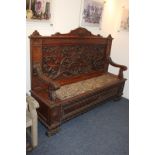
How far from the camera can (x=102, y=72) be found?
374 centimetres

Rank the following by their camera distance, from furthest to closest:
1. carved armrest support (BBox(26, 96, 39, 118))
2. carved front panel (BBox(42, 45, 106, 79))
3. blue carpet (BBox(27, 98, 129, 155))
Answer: carved front panel (BBox(42, 45, 106, 79))
blue carpet (BBox(27, 98, 129, 155))
carved armrest support (BBox(26, 96, 39, 118))

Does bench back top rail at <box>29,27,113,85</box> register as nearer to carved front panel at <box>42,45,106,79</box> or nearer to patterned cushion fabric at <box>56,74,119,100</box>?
carved front panel at <box>42,45,106,79</box>

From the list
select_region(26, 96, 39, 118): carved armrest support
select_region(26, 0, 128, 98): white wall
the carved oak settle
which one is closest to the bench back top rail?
the carved oak settle

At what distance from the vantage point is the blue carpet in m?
2.20

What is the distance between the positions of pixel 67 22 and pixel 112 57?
149 cm

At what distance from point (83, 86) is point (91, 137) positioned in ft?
2.78

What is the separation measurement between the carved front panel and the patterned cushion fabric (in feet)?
0.74

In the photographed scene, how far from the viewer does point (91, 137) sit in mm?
2463

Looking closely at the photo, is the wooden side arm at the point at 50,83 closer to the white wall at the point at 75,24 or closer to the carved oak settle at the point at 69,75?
the carved oak settle at the point at 69,75

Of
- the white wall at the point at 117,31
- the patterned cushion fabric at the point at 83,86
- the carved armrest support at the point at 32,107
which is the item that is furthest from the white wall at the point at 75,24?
the carved armrest support at the point at 32,107

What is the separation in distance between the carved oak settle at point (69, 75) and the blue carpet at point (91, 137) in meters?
0.18

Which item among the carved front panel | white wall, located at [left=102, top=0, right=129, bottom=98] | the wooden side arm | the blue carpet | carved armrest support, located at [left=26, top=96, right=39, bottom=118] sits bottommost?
the blue carpet

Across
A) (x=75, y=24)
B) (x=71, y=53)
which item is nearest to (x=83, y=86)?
(x=71, y=53)
